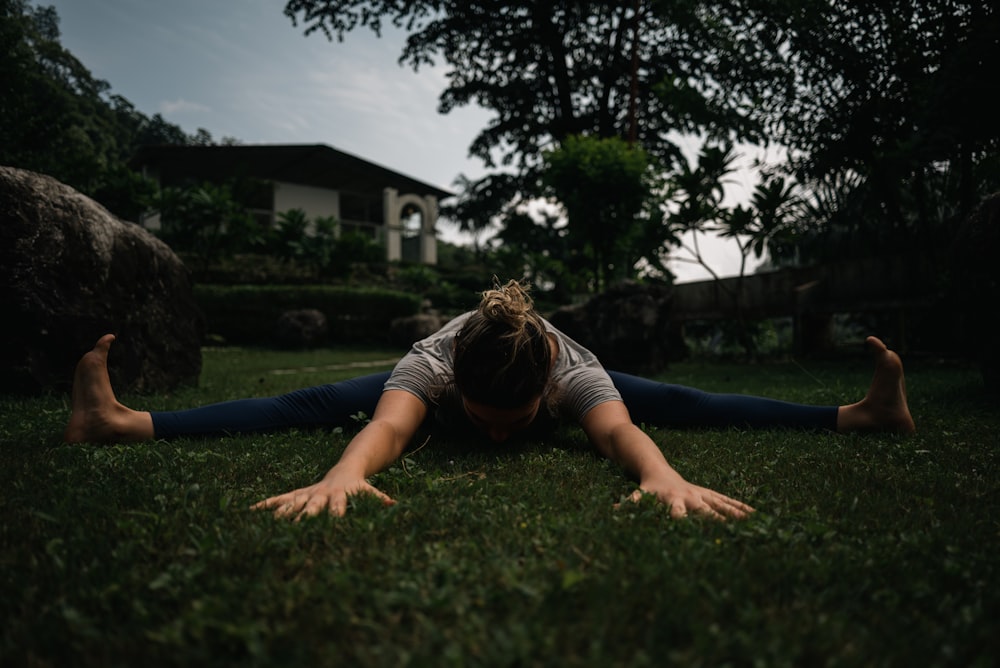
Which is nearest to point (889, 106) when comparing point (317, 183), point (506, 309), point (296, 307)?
point (506, 309)

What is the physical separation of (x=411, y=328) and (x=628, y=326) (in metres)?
7.92

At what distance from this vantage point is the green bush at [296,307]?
15.8m

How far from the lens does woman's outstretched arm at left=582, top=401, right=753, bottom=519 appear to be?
6.64ft

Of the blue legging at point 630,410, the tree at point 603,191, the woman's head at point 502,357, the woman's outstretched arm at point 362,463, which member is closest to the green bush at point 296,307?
the tree at point 603,191

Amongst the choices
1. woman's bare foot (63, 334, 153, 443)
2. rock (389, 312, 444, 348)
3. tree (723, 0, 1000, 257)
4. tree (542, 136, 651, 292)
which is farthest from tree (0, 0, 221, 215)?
tree (723, 0, 1000, 257)

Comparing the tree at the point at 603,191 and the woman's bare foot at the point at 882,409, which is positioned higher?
the tree at the point at 603,191

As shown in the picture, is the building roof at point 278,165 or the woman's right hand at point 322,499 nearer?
the woman's right hand at point 322,499

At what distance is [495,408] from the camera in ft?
8.98

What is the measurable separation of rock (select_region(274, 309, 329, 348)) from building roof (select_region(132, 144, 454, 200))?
34.1ft

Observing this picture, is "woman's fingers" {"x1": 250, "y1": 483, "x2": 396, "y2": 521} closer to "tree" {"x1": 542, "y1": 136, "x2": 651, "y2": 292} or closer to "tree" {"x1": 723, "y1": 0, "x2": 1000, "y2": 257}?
"tree" {"x1": 723, "y1": 0, "x2": 1000, "y2": 257}

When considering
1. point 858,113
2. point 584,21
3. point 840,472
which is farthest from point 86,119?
point 840,472

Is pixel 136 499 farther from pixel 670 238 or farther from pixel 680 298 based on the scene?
pixel 680 298

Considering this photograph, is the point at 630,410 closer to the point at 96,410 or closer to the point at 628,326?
the point at 96,410

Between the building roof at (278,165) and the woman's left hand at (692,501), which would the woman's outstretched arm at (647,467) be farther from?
the building roof at (278,165)
